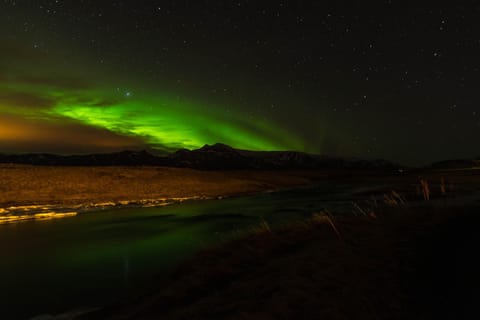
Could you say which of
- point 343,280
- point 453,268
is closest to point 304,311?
point 343,280

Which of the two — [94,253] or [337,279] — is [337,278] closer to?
[337,279]

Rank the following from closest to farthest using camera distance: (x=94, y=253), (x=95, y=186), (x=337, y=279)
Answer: (x=337, y=279) < (x=94, y=253) < (x=95, y=186)

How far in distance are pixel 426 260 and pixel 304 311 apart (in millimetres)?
3944

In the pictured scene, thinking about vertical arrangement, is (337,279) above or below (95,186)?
above

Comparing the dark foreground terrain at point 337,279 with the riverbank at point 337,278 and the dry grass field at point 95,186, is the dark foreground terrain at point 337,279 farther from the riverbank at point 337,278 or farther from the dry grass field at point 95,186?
the dry grass field at point 95,186

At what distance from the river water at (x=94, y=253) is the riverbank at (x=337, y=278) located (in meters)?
1.74

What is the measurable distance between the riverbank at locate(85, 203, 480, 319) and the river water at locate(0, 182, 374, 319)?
5.72 feet

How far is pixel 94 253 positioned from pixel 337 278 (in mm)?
12319

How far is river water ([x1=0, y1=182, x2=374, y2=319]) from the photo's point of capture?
1070 centimetres

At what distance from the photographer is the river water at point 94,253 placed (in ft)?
35.1

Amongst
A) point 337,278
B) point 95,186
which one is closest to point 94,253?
point 337,278

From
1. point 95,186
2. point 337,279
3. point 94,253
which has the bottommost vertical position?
point 94,253

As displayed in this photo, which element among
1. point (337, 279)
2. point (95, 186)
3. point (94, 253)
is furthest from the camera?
point (95, 186)

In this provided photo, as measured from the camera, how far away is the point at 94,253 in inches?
651
